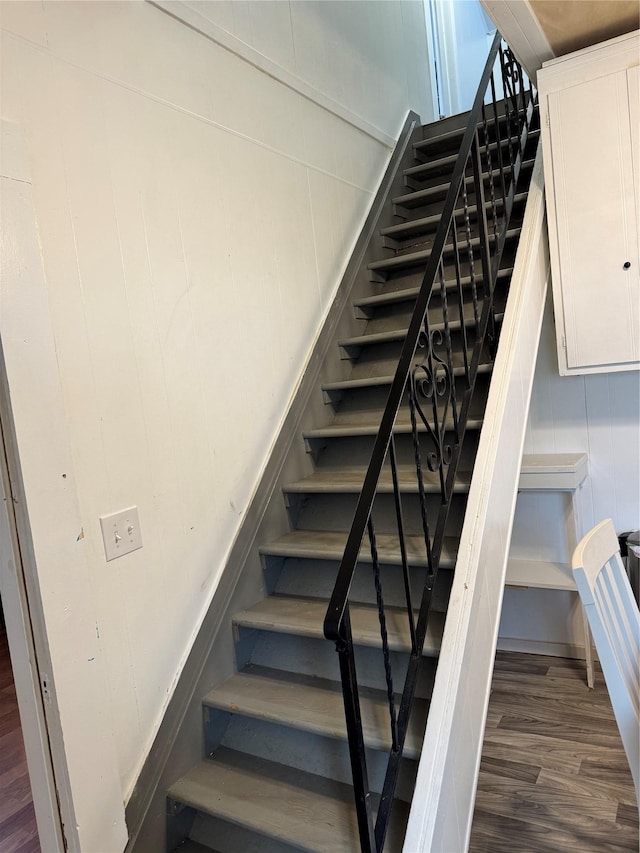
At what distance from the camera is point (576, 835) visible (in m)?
2.02

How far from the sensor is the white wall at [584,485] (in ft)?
10.2

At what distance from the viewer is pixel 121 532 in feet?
6.05

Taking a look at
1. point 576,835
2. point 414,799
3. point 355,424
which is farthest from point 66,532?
point 576,835

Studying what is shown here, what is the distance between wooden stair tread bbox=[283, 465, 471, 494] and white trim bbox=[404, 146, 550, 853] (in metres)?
0.17

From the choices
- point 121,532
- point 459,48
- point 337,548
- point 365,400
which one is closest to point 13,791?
point 121,532

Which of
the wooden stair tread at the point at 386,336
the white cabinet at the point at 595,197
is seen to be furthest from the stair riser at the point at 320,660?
the white cabinet at the point at 595,197

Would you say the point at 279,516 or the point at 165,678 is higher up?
the point at 279,516

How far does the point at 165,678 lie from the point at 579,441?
7.86ft

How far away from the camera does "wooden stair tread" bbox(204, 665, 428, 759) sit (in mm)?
1778

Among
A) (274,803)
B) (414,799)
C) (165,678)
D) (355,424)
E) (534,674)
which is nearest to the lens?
(414,799)

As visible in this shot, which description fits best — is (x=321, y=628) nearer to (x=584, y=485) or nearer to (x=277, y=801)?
(x=277, y=801)

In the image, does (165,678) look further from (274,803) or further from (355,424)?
(355,424)

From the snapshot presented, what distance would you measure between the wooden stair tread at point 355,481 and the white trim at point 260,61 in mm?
1796

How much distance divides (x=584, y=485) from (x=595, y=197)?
151cm
